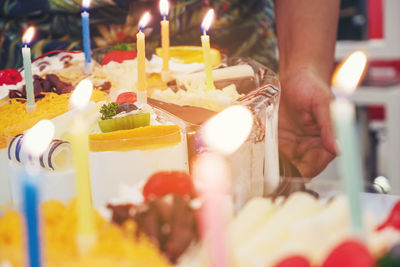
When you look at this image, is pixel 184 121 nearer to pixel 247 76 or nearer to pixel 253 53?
pixel 247 76

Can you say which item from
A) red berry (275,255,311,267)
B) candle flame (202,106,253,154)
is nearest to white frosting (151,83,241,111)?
candle flame (202,106,253,154)

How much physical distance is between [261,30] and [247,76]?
0.48 metres

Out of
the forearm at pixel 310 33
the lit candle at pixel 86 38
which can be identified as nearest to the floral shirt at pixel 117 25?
the forearm at pixel 310 33

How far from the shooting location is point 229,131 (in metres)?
0.64

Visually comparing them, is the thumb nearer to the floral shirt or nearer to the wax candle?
the floral shirt

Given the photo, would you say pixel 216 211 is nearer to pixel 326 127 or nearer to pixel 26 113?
pixel 26 113

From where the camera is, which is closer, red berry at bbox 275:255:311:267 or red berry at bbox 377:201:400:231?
red berry at bbox 275:255:311:267

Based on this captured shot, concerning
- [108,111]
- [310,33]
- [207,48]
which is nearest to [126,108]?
[108,111]

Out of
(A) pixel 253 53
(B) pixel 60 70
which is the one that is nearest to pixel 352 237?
(B) pixel 60 70

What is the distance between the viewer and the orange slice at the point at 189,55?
1463mm

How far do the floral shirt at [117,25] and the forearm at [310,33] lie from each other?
7 cm

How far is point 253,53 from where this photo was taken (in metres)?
1.75

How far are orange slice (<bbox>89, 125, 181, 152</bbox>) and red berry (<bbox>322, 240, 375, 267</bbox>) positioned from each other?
46cm

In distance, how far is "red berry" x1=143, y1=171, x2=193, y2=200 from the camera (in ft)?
2.17
